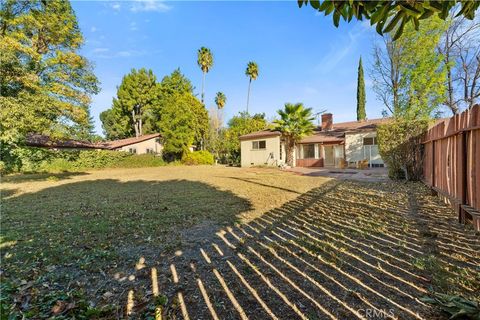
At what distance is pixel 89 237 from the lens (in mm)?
4375

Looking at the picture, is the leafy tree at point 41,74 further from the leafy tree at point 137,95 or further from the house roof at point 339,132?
the leafy tree at point 137,95

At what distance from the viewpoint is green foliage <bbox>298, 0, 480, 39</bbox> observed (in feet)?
5.24

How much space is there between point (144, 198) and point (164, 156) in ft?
76.8

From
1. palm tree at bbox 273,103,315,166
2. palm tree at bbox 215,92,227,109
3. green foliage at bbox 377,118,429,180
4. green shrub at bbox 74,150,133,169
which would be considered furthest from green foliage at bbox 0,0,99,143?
palm tree at bbox 215,92,227,109

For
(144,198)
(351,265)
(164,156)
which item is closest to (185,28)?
(144,198)

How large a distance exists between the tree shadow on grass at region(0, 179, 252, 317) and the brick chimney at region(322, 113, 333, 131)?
21.1m

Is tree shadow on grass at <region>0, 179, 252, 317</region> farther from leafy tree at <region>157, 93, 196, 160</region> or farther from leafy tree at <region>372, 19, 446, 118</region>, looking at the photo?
leafy tree at <region>157, 93, 196, 160</region>

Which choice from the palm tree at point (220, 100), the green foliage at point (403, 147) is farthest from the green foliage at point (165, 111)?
the green foliage at point (403, 147)

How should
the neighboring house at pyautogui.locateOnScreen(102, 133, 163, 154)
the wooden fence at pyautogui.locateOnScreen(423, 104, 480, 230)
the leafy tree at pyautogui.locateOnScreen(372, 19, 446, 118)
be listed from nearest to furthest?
the wooden fence at pyautogui.locateOnScreen(423, 104, 480, 230) → the leafy tree at pyautogui.locateOnScreen(372, 19, 446, 118) → the neighboring house at pyautogui.locateOnScreen(102, 133, 163, 154)

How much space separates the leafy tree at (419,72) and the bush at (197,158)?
65.8ft

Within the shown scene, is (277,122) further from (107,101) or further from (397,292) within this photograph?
(107,101)

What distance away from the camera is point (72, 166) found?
2280 cm

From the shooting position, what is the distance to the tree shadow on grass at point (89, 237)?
9.09ft

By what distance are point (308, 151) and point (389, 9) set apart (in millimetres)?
23137
